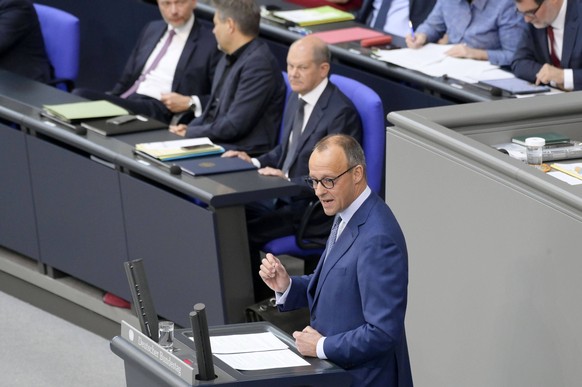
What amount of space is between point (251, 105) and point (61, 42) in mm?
1620

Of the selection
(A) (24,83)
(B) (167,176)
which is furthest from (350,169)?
(A) (24,83)

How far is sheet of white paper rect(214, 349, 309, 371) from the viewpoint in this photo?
3.46m

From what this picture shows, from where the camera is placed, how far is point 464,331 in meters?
4.15

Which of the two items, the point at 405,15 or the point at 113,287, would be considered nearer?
the point at 113,287

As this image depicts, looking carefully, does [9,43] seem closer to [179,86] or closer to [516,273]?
[179,86]

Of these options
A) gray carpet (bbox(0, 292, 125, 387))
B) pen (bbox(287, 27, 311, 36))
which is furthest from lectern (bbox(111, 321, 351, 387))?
pen (bbox(287, 27, 311, 36))

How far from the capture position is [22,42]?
7.17m

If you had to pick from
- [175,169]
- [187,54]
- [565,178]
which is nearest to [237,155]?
[175,169]

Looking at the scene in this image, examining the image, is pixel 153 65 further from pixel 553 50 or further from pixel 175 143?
pixel 553 50

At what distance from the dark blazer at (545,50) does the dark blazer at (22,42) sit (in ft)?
8.73

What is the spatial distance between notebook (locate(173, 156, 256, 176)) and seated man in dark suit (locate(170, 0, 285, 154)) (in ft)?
1.93

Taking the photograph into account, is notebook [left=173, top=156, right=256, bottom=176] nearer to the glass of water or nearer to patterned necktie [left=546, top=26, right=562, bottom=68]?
patterned necktie [left=546, top=26, right=562, bottom=68]

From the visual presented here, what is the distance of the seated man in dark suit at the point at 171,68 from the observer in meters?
6.79

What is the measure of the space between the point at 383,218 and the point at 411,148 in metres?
0.73
